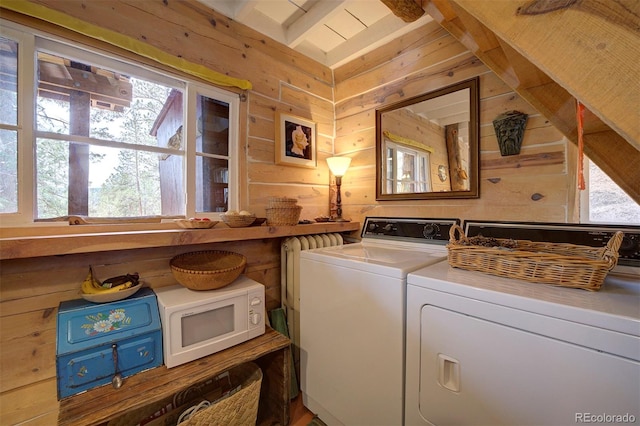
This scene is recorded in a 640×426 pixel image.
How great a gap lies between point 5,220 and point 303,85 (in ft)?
6.39

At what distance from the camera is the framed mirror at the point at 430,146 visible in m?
1.57

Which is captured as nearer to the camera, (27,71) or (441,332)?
(441,332)

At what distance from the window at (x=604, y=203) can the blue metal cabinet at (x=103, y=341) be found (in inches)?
85.6

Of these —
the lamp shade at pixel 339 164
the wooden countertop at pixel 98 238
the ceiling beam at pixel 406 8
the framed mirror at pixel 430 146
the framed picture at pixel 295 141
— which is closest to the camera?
the wooden countertop at pixel 98 238

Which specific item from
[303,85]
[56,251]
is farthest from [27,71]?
[303,85]

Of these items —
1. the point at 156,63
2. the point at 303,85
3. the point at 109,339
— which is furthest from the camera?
the point at 303,85

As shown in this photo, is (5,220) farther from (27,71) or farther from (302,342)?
(302,342)

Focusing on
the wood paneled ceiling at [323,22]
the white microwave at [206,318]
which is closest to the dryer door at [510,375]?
the white microwave at [206,318]

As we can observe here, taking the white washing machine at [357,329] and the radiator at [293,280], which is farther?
the radiator at [293,280]

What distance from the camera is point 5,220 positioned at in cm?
108

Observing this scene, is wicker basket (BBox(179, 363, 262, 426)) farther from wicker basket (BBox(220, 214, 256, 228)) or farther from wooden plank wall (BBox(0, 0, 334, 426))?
wicker basket (BBox(220, 214, 256, 228))

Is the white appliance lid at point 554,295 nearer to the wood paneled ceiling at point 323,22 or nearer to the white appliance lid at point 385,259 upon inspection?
the white appliance lid at point 385,259

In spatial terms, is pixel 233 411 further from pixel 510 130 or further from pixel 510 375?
pixel 510 130

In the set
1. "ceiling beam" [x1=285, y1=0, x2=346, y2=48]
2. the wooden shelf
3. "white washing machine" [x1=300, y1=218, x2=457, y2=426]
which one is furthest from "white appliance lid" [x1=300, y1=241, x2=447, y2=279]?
"ceiling beam" [x1=285, y1=0, x2=346, y2=48]
